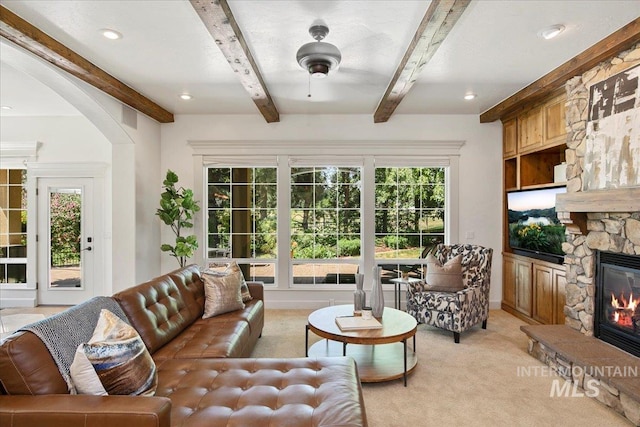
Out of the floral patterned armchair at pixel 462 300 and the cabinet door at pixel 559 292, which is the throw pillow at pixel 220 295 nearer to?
the floral patterned armchair at pixel 462 300

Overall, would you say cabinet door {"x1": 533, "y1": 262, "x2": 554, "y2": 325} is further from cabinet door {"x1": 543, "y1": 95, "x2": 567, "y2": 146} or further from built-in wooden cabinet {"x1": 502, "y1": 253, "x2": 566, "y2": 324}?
cabinet door {"x1": 543, "y1": 95, "x2": 567, "y2": 146}

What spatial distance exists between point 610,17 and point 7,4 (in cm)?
409

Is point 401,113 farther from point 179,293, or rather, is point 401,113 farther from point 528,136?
point 179,293

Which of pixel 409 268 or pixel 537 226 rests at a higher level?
pixel 537 226

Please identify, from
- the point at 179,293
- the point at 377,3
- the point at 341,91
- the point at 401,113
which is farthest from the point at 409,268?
the point at 377,3

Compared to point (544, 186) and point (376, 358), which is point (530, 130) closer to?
point (544, 186)

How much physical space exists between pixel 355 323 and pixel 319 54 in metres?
2.16

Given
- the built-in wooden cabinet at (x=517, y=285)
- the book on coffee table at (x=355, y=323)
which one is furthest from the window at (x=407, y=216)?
the book on coffee table at (x=355, y=323)

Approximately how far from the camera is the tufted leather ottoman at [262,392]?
5.02ft

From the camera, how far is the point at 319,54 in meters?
2.69

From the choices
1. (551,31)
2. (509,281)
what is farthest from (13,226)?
(509,281)

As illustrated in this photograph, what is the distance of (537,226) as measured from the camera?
162 inches

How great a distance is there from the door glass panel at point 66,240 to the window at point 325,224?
3152 mm

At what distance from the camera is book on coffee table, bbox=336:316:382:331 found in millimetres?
2807
